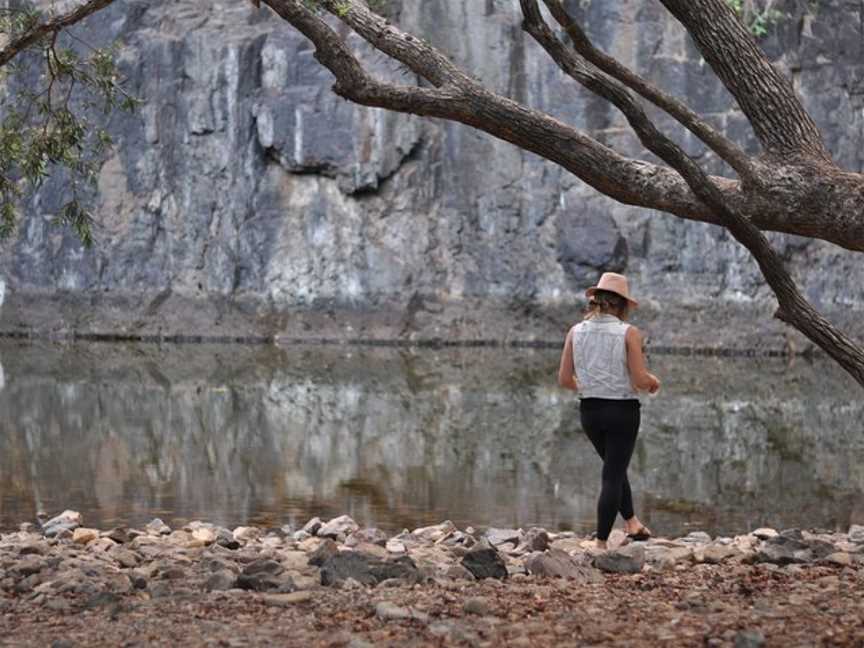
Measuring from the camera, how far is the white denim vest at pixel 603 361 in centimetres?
870

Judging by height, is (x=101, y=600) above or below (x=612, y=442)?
below

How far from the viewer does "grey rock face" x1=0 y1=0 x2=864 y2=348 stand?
136 ft

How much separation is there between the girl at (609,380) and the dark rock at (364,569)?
2.18 meters

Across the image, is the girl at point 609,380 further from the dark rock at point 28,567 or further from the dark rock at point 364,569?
the dark rock at point 28,567

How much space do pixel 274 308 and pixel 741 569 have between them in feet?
120

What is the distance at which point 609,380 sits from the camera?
8.75 m

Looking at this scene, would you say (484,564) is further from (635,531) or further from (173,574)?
(635,531)

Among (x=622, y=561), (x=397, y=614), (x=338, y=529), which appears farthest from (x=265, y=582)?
(x=338, y=529)

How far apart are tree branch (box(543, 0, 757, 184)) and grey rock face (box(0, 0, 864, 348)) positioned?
33280 mm

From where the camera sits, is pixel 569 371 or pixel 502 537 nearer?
pixel 569 371

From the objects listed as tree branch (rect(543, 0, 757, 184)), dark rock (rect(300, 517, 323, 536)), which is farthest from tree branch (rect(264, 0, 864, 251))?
dark rock (rect(300, 517, 323, 536))

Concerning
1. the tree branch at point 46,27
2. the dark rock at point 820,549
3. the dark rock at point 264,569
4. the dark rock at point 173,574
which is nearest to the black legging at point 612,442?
the dark rock at point 820,549

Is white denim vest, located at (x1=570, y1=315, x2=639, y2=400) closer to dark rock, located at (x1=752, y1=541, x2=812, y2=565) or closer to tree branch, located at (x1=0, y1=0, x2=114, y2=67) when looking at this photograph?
dark rock, located at (x1=752, y1=541, x2=812, y2=565)

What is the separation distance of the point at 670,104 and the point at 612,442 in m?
2.22
